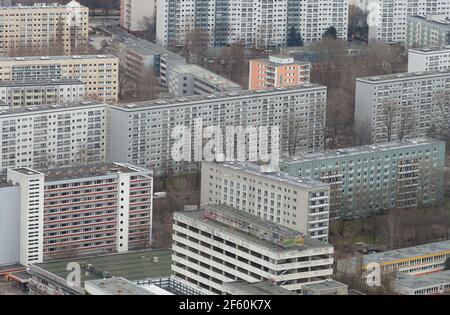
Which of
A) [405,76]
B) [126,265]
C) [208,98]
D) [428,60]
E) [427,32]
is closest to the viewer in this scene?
[126,265]

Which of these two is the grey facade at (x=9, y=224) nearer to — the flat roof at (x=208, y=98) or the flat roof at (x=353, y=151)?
the flat roof at (x=353, y=151)

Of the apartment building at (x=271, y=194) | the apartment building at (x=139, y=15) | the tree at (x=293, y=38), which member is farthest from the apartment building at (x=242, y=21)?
the apartment building at (x=271, y=194)

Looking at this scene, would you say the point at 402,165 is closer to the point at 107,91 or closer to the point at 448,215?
the point at 448,215

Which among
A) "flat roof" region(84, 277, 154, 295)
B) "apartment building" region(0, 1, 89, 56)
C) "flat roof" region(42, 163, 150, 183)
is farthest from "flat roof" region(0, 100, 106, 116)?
"flat roof" region(84, 277, 154, 295)

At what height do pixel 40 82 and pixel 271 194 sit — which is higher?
pixel 40 82

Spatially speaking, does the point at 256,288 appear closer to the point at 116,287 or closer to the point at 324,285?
the point at 324,285


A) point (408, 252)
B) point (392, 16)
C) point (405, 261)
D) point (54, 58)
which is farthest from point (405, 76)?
point (405, 261)
